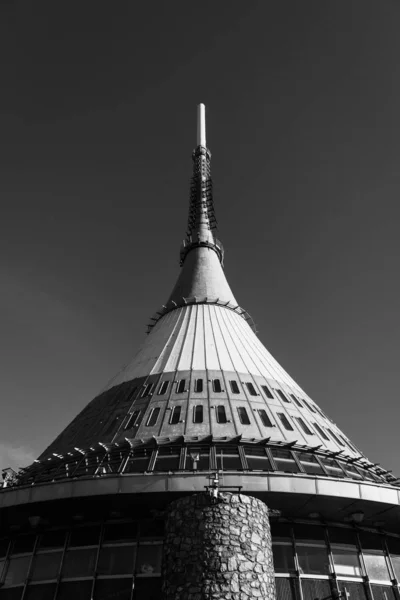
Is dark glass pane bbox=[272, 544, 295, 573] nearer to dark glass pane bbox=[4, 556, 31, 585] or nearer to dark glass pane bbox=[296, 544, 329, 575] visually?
dark glass pane bbox=[296, 544, 329, 575]

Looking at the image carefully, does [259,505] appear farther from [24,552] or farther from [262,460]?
[24,552]

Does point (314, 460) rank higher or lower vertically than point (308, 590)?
higher

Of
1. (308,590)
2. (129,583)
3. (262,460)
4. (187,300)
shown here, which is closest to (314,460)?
(262,460)

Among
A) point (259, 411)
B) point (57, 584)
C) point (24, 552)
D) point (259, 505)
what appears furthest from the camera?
point (259, 411)

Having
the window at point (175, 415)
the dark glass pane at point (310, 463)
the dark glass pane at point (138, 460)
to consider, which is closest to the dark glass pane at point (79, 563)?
the dark glass pane at point (138, 460)

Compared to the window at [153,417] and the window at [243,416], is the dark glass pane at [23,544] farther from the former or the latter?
the window at [243,416]

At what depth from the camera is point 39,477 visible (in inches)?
805

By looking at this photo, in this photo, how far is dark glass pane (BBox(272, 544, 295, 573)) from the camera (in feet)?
53.7

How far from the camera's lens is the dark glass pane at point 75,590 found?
1609 centimetres

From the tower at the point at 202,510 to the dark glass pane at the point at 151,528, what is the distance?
0.04 m

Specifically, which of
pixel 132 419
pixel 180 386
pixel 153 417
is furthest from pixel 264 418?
pixel 132 419

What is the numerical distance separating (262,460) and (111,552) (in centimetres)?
644

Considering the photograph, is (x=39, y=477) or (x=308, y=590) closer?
(x=308, y=590)

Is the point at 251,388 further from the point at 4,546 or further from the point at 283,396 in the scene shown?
the point at 4,546
